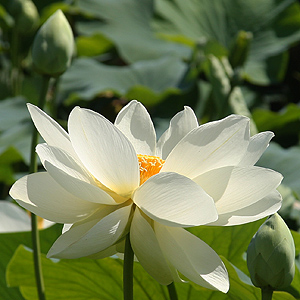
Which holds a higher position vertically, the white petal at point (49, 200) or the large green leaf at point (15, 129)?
the white petal at point (49, 200)

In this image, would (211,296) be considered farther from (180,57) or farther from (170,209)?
(180,57)

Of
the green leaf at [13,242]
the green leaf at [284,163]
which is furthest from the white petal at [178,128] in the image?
the green leaf at [284,163]

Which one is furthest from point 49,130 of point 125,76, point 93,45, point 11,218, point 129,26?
point 129,26

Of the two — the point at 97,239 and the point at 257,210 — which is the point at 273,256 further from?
the point at 97,239

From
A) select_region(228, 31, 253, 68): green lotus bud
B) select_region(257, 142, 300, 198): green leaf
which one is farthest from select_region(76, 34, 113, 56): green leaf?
select_region(257, 142, 300, 198): green leaf

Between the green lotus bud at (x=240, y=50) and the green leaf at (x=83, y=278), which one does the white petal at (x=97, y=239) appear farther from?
the green lotus bud at (x=240, y=50)

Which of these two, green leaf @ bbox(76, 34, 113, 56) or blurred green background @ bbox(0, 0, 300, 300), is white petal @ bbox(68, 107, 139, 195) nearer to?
blurred green background @ bbox(0, 0, 300, 300)

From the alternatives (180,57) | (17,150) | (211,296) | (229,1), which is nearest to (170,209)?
(211,296)
